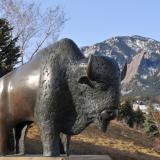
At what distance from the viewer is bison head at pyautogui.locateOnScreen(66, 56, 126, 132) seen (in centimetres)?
680

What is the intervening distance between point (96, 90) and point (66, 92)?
46 cm

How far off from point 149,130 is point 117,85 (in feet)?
121

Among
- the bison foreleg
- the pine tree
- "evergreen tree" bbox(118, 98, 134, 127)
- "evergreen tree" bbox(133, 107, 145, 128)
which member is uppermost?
the pine tree

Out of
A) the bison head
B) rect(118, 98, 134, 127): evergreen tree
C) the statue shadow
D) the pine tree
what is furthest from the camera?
rect(118, 98, 134, 127): evergreen tree

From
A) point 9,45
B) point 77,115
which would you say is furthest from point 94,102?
point 9,45

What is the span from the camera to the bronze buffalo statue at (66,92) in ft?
22.4

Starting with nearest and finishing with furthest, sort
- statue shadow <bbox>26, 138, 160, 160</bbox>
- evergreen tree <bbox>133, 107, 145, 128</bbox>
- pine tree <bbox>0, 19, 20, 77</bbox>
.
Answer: statue shadow <bbox>26, 138, 160, 160</bbox>, pine tree <bbox>0, 19, 20, 77</bbox>, evergreen tree <bbox>133, 107, 145, 128</bbox>

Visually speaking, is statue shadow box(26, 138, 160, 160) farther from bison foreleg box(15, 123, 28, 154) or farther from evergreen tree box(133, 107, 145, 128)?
evergreen tree box(133, 107, 145, 128)

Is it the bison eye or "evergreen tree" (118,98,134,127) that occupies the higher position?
the bison eye

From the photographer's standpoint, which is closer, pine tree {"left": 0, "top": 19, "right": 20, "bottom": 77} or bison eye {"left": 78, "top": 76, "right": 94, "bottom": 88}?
bison eye {"left": 78, "top": 76, "right": 94, "bottom": 88}

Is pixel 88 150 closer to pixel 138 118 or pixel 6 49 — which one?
pixel 6 49

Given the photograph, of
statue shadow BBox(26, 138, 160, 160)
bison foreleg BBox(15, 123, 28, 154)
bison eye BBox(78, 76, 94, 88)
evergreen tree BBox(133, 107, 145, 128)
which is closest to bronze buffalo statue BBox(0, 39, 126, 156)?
bison eye BBox(78, 76, 94, 88)

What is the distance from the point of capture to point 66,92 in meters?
7.05

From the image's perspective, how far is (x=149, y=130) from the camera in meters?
43.1
